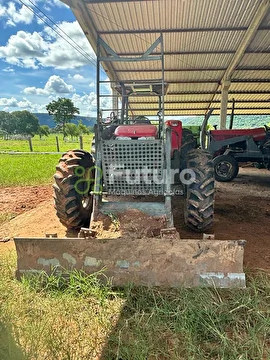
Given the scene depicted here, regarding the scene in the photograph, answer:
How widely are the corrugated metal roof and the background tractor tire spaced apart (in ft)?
10.4

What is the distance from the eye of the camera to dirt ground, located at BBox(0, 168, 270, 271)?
125 inches

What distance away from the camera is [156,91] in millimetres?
4461

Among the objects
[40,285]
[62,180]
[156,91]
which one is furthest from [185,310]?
[156,91]

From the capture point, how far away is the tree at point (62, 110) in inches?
2089

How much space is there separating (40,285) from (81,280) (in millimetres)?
361

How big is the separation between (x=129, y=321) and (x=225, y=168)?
22.5 ft

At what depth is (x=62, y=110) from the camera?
53562 mm

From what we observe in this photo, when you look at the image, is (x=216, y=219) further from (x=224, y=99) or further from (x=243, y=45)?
(x=224, y=99)

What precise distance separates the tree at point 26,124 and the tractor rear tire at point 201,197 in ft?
236

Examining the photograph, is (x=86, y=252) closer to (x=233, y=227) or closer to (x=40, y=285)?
(x=40, y=285)
